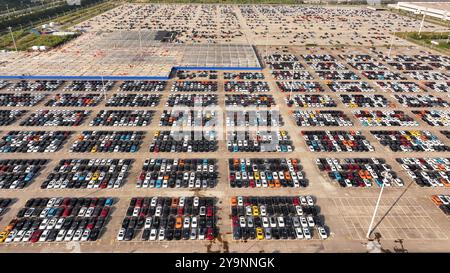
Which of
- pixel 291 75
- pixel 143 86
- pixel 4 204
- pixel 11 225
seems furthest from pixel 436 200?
pixel 143 86

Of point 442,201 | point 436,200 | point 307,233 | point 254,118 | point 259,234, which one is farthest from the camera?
point 254,118

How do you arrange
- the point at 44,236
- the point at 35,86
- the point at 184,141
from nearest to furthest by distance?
the point at 44,236, the point at 184,141, the point at 35,86

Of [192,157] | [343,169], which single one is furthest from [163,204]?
[343,169]

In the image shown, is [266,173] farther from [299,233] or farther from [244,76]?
[244,76]

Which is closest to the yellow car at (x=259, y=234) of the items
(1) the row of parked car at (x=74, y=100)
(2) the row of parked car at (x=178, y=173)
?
(2) the row of parked car at (x=178, y=173)

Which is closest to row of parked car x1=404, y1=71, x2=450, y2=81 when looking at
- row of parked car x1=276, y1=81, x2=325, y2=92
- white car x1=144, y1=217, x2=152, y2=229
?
row of parked car x1=276, y1=81, x2=325, y2=92
